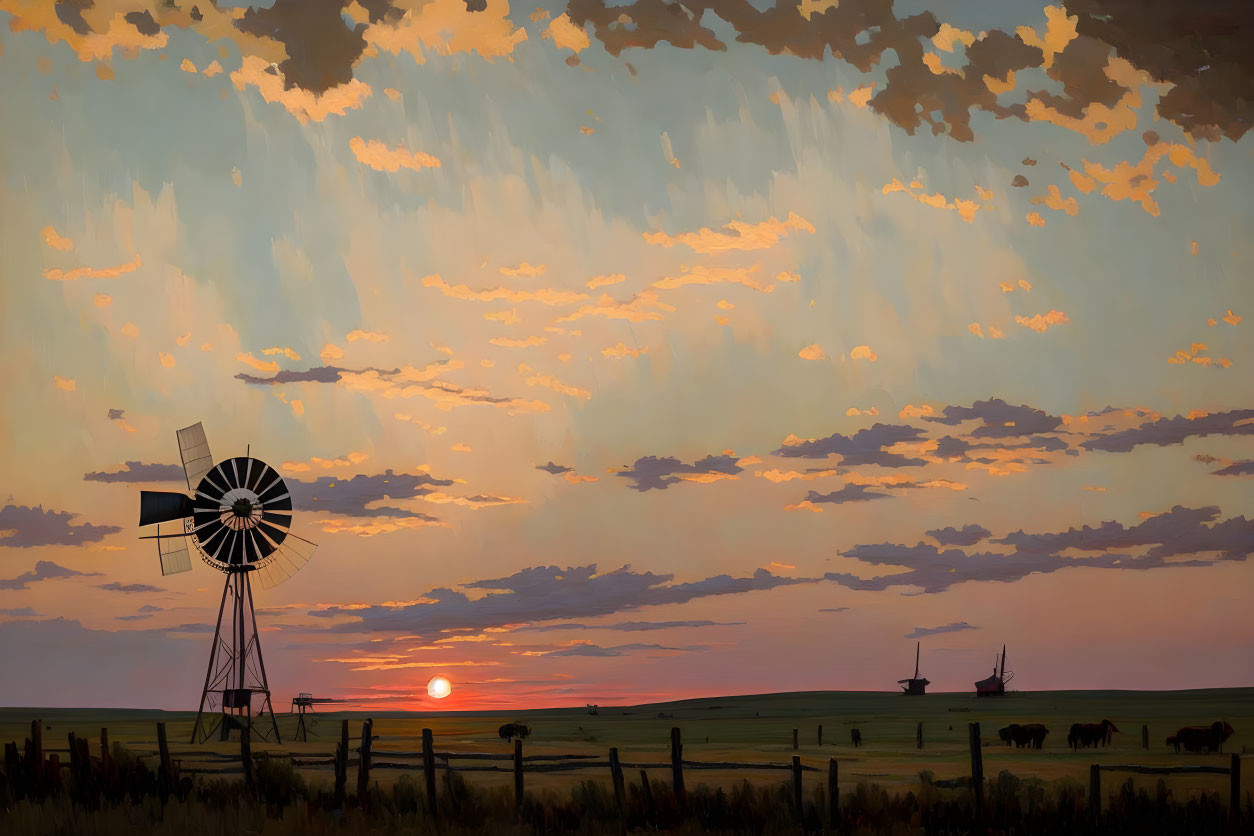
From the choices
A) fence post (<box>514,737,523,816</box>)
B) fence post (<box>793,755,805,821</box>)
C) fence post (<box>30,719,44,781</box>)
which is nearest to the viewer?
fence post (<box>793,755,805,821</box>)

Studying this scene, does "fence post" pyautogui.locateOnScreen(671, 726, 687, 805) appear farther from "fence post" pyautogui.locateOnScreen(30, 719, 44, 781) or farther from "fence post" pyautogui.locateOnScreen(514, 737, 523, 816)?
"fence post" pyautogui.locateOnScreen(30, 719, 44, 781)

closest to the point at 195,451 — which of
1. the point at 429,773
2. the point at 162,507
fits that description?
the point at 162,507

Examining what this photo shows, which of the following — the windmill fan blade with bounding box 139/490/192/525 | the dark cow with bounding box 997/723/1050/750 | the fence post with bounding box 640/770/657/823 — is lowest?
the dark cow with bounding box 997/723/1050/750

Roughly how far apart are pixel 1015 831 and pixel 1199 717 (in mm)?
103265

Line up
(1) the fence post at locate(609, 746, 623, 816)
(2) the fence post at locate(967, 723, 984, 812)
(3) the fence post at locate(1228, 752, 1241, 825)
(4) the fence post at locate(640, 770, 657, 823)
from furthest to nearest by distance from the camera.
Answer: (1) the fence post at locate(609, 746, 623, 816)
(4) the fence post at locate(640, 770, 657, 823)
(2) the fence post at locate(967, 723, 984, 812)
(3) the fence post at locate(1228, 752, 1241, 825)

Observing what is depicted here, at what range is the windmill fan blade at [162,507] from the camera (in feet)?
151

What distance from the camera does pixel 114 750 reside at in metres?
29.2

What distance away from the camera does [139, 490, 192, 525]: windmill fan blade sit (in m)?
46.2

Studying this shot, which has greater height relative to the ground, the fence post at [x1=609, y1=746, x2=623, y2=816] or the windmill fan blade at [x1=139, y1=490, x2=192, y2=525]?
the windmill fan blade at [x1=139, y1=490, x2=192, y2=525]

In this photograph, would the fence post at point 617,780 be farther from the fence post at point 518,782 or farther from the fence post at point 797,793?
the fence post at point 797,793

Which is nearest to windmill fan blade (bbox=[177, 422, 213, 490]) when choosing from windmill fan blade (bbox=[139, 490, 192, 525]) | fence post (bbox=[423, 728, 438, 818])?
windmill fan blade (bbox=[139, 490, 192, 525])

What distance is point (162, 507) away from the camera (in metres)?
46.3

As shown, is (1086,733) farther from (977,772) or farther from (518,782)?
(518,782)

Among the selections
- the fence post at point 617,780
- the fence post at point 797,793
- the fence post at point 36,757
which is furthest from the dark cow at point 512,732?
the fence post at point 797,793
